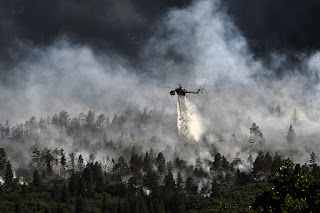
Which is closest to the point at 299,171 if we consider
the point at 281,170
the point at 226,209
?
the point at 281,170

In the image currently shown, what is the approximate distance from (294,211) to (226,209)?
10.1 metres

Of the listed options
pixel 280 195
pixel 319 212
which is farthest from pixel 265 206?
pixel 319 212

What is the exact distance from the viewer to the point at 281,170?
78.3 metres

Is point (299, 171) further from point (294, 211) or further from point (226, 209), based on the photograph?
point (226, 209)

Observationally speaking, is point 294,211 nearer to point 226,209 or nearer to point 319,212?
point 319,212

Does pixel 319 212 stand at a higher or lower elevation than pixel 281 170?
lower

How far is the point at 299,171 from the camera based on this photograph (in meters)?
77.0

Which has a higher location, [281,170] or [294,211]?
[281,170]

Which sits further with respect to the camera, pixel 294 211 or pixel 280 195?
pixel 280 195

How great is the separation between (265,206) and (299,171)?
22.9ft

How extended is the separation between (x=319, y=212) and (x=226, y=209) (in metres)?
12.7

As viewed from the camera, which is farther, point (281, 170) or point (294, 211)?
point (281, 170)

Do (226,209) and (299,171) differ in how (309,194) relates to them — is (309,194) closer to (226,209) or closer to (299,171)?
(299,171)

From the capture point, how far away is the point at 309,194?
7744 centimetres
